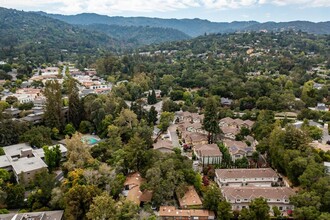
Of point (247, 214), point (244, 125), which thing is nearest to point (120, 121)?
point (244, 125)

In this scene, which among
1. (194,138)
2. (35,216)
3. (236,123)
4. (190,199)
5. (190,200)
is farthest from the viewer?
(236,123)

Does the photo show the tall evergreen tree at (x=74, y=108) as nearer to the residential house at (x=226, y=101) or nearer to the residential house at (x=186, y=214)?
the residential house at (x=186, y=214)

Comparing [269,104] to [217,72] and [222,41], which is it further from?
[222,41]

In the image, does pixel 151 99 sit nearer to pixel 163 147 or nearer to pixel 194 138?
pixel 194 138

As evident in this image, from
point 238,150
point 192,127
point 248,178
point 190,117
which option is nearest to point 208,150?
point 238,150

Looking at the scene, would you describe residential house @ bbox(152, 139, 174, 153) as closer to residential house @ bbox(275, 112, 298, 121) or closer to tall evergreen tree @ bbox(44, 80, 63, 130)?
tall evergreen tree @ bbox(44, 80, 63, 130)

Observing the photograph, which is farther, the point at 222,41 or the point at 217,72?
the point at 222,41

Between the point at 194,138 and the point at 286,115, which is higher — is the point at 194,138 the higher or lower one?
the lower one
